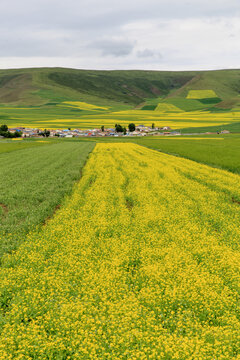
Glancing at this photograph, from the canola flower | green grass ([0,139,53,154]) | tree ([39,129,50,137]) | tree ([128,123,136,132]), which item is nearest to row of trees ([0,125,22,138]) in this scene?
tree ([39,129,50,137])

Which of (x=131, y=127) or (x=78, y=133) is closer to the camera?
(x=78, y=133)

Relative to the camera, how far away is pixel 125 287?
25.5 feet

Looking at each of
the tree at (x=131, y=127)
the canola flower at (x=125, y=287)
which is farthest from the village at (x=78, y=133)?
the canola flower at (x=125, y=287)

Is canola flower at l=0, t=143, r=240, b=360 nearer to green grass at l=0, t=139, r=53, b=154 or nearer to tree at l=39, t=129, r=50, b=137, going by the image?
green grass at l=0, t=139, r=53, b=154

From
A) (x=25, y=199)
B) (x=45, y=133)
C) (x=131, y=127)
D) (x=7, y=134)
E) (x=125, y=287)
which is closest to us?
(x=125, y=287)

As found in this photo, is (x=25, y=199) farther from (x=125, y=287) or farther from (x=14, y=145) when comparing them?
(x=14, y=145)

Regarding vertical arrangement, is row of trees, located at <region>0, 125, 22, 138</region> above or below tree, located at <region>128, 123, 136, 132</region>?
below

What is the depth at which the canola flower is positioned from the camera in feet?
18.9

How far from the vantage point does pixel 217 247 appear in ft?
33.4

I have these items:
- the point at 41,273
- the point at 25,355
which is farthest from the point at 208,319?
the point at 41,273

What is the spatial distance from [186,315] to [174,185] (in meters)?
15.7

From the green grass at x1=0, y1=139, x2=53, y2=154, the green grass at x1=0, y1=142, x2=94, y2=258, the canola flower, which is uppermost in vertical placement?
the green grass at x1=0, y1=139, x2=53, y2=154

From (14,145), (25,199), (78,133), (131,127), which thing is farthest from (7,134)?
(25,199)

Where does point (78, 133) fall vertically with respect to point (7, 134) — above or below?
above
